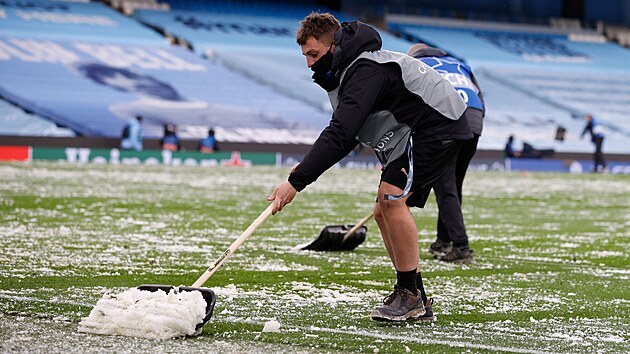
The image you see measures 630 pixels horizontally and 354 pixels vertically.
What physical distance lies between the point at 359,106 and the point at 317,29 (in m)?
0.44

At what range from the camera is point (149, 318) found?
5180 millimetres

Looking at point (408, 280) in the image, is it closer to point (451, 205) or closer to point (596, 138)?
point (451, 205)

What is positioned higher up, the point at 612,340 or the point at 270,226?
the point at 612,340

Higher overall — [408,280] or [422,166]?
[422,166]

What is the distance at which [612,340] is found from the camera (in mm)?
5285

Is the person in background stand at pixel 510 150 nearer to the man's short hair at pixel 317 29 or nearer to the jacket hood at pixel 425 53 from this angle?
the jacket hood at pixel 425 53

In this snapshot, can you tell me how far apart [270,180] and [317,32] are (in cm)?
1731

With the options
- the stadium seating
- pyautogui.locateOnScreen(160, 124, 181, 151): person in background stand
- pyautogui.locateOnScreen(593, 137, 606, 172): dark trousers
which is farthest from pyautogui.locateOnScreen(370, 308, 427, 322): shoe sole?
the stadium seating

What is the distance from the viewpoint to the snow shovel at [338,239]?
9492 millimetres

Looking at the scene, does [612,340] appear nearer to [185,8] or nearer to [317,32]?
[317,32]

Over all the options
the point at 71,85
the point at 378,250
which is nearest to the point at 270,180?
the point at 378,250

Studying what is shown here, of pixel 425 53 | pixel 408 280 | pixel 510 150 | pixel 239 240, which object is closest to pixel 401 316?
pixel 408 280

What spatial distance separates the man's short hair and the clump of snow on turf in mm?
1394

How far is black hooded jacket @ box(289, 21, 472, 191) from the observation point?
561 cm
